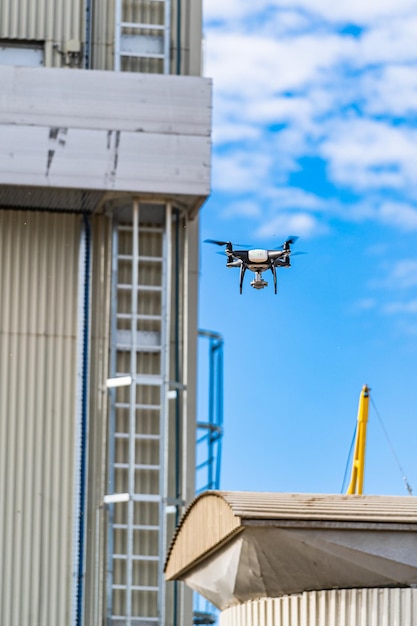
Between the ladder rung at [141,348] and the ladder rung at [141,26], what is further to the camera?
the ladder rung at [141,26]

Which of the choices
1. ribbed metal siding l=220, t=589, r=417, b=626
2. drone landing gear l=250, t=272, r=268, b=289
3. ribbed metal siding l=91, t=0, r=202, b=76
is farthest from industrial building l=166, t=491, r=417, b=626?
ribbed metal siding l=91, t=0, r=202, b=76

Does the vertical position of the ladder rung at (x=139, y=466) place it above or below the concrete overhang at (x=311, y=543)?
above

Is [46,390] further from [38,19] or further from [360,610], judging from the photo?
[360,610]

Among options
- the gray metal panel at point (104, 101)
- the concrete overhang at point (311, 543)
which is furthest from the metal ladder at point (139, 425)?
the concrete overhang at point (311, 543)

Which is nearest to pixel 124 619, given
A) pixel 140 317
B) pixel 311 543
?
pixel 140 317

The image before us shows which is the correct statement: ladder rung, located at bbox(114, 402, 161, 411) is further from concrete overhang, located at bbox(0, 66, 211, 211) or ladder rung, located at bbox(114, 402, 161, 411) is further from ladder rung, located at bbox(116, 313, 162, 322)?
concrete overhang, located at bbox(0, 66, 211, 211)

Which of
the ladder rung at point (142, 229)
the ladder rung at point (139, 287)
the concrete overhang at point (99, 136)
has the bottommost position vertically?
the ladder rung at point (139, 287)

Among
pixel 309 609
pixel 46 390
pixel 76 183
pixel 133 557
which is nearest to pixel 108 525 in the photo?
pixel 133 557

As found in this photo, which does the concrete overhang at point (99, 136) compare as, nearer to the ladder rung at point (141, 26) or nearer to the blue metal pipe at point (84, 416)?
the blue metal pipe at point (84, 416)
